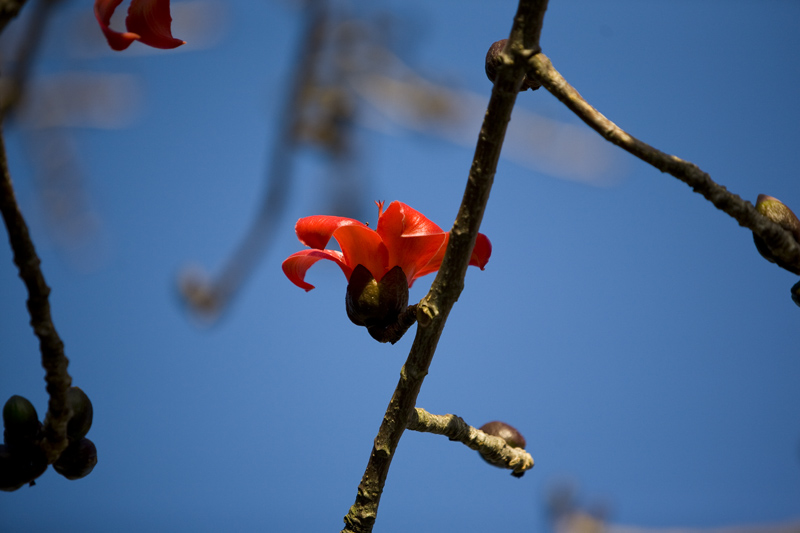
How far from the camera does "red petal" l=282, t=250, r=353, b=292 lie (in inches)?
28.7

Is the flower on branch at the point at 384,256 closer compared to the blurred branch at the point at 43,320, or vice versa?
the blurred branch at the point at 43,320

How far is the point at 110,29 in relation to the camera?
54cm

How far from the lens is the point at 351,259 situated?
71cm

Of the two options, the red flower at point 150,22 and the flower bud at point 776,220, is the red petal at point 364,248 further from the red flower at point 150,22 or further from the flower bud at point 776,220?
the flower bud at point 776,220

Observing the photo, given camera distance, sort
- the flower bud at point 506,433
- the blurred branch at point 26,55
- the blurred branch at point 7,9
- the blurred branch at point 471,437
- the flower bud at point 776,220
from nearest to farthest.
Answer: the blurred branch at point 7,9, the flower bud at point 776,220, the blurred branch at point 471,437, the flower bud at point 506,433, the blurred branch at point 26,55

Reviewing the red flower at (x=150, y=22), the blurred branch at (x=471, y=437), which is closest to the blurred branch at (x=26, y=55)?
the red flower at (x=150, y=22)

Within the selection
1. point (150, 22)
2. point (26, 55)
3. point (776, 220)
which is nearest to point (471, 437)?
point (776, 220)

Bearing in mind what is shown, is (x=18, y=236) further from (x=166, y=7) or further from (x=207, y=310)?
(x=207, y=310)

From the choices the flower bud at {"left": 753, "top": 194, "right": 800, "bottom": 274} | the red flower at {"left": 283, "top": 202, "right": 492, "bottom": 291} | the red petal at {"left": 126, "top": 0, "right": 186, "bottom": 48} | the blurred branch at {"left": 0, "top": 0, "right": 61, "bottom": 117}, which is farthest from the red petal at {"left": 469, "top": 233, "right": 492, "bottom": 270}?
the blurred branch at {"left": 0, "top": 0, "right": 61, "bottom": 117}

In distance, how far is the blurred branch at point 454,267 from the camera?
47cm

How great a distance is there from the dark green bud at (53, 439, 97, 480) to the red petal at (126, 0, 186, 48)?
1.23ft

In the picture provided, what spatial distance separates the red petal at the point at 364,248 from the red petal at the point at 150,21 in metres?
0.24

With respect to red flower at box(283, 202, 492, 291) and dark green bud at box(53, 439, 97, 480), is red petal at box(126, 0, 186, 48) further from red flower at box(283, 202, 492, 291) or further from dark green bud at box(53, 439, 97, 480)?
dark green bud at box(53, 439, 97, 480)

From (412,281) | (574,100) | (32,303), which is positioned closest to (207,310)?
(412,281)
